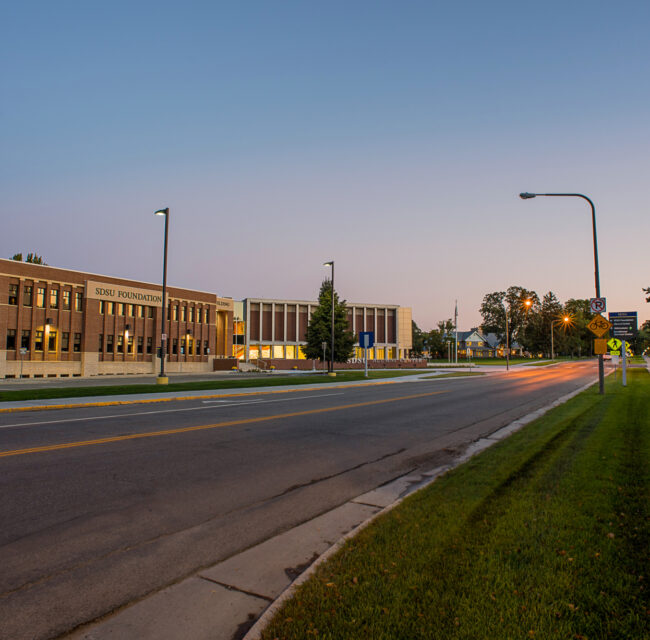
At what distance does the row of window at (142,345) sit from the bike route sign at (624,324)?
42.1 meters

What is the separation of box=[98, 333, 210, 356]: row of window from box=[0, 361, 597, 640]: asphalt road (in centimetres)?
3606

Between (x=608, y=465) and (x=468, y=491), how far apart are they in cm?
263

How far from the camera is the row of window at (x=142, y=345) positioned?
47.6 m

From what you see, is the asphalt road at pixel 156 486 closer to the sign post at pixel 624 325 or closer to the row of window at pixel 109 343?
A: the sign post at pixel 624 325

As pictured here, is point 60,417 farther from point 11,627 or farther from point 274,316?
point 274,316

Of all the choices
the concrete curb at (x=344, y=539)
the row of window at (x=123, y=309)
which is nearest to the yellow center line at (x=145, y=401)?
the concrete curb at (x=344, y=539)

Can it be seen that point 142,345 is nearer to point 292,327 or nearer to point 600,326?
point 292,327

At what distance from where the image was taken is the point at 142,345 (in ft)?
167

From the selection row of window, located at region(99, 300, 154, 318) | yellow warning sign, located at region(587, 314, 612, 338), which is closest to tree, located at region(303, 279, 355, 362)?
row of window, located at region(99, 300, 154, 318)

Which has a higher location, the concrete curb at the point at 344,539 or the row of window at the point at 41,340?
the row of window at the point at 41,340

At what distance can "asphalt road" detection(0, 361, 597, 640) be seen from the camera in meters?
3.87

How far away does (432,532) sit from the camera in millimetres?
4539

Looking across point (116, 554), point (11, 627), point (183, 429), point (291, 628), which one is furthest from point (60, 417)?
point (291, 628)

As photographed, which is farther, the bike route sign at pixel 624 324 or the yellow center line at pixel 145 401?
the bike route sign at pixel 624 324
